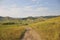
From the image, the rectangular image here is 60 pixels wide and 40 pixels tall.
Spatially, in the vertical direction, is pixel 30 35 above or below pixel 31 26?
below

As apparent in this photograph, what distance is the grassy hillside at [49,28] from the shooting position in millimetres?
2791

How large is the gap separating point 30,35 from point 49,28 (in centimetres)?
39

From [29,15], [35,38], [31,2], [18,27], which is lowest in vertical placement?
[35,38]

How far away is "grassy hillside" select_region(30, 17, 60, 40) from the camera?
2791 millimetres

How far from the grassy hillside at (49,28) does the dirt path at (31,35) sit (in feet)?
0.22

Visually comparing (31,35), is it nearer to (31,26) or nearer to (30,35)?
(30,35)

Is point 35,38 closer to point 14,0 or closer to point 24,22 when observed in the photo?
point 24,22

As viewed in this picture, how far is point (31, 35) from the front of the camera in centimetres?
275

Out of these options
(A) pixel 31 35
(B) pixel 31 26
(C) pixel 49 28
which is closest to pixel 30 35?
(A) pixel 31 35

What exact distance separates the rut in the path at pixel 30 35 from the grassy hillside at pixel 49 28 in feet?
0.22

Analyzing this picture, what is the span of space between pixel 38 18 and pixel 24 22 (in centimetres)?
27

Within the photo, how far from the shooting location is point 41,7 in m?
2.87

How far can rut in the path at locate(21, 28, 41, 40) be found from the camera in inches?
108

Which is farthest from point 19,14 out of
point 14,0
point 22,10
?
point 14,0
